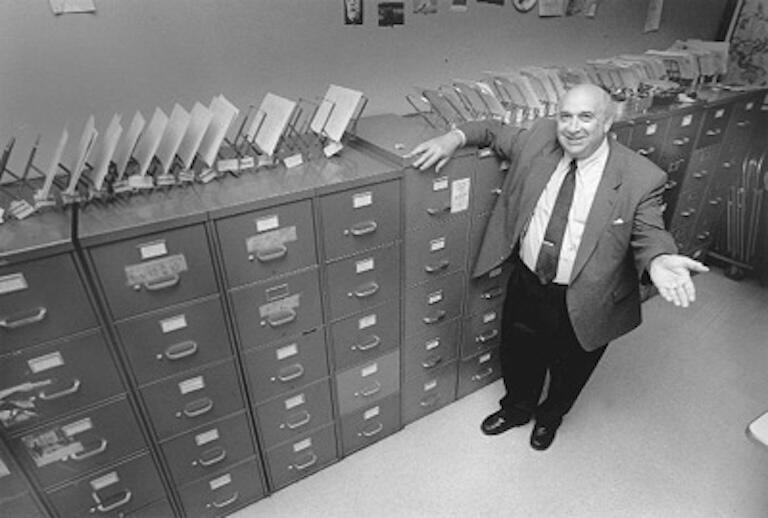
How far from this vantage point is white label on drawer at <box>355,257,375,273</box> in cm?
165

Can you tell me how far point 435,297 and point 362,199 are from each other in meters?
0.63

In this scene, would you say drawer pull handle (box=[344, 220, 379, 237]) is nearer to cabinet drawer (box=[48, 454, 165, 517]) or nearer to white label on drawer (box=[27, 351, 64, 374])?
white label on drawer (box=[27, 351, 64, 374])

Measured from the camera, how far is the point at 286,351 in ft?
5.42

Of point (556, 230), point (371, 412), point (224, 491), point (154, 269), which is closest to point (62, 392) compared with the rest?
point (154, 269)

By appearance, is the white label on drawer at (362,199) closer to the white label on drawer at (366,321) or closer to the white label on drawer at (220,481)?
the white label on drawer at (366,321)

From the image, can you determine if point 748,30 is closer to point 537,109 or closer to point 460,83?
point 537,109

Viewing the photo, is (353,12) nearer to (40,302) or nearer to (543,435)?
(40,302)

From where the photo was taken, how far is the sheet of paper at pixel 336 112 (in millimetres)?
1618

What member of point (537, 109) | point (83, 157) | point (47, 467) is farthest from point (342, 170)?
point (47, 467)

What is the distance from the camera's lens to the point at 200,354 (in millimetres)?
1482

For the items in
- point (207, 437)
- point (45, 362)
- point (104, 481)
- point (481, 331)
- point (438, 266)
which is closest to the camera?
point (45, 362)

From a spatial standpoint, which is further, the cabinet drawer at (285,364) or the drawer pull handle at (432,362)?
the drawer pull handle at (432,362)

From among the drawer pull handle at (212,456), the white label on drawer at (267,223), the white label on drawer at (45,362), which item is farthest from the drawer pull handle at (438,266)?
the white label on drawer at (45,362)

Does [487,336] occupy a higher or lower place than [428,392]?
higher
